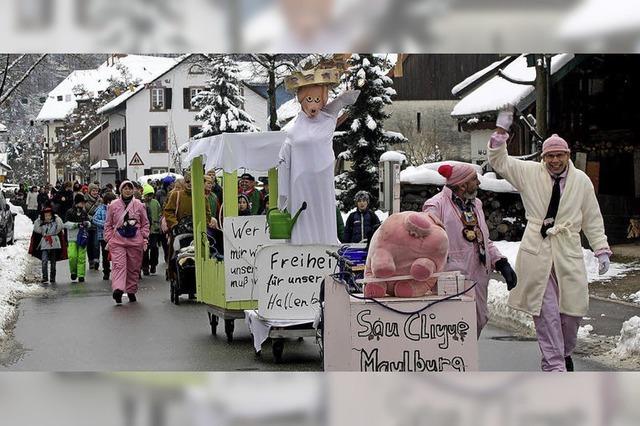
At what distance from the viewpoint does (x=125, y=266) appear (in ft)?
50.4

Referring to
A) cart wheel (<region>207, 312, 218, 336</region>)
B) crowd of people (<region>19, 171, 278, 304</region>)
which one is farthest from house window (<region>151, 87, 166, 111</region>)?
cart wheel (<region>207, 312, 218, 336</region>)

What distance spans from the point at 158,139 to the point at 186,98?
5.61 feet

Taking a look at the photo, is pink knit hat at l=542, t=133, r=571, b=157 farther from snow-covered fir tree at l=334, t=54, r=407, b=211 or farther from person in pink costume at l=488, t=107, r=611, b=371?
snow-covered fir tree at l=334, t=54, r=407, b=211

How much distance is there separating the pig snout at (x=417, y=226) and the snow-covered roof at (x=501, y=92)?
13.8 meters

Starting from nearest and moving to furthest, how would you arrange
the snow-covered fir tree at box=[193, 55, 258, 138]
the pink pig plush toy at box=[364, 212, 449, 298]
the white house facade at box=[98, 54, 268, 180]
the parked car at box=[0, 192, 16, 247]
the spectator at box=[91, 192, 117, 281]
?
1. the pink pig plush toy at box=[364, 212, 449, 298]
2. the spectator at box=[91, 192, 117, 281]
3. the parked car at box=[0, 192, 16, 247]
4. the white house facade at box=[98, 54, 268, 180]
5. the snow-covered fir tree at box=[193, 55, 258, 138]

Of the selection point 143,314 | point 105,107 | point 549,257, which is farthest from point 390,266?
point 105,107

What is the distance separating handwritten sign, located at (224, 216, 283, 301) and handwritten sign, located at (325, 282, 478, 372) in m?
4.02

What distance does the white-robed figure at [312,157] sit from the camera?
404 inches

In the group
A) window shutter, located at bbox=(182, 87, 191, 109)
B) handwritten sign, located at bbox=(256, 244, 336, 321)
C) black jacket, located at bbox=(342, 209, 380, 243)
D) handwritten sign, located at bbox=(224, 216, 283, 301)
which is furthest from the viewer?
window shutter, located at bbox=(182, 87, 191, 109)

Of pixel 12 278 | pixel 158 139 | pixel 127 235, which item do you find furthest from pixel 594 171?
pixel 158 139

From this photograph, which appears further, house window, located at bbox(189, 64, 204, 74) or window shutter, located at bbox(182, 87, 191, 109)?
window shutter, located at bbox(182, 87, 191, 109)

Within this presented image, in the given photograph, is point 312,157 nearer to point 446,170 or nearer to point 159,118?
point 446,170

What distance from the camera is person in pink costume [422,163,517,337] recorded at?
8.68 metres

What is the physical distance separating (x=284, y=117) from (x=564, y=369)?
24504mm
